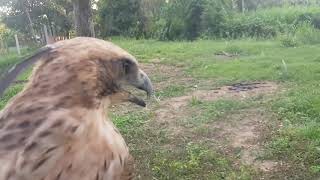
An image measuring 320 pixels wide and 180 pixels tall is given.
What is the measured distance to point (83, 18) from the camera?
348 inches

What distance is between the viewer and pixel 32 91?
1.56 meters

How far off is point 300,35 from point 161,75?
17.7ft

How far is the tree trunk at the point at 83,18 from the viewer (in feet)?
28.8

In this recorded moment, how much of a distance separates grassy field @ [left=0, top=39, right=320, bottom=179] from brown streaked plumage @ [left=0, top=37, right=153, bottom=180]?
11.4 feet

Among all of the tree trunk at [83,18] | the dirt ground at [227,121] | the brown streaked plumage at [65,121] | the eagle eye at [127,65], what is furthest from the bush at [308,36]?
the brown streaked plumage at [65,121]

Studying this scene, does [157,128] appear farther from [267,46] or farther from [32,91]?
[267,46]

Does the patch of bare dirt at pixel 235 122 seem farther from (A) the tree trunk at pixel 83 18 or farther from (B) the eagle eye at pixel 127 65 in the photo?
(B) the eagle eye at pixel 127 65

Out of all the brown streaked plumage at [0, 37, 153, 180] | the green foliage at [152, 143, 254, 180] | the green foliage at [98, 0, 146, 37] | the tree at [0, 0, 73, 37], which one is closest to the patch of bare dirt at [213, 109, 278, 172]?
the green foliage at [152, 143, 254, 180]

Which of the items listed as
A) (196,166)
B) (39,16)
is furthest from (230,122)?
(39,16)

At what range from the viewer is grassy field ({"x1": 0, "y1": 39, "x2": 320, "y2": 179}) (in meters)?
5.19

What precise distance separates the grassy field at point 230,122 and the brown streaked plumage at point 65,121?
3.47 m

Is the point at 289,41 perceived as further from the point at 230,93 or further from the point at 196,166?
the point at 196,166

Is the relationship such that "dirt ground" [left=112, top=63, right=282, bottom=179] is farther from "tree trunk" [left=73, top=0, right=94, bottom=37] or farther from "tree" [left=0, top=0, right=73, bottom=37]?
"tree" [left=0, top=0, right=73, bottom=37]

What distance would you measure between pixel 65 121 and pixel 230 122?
5171 millimetres
